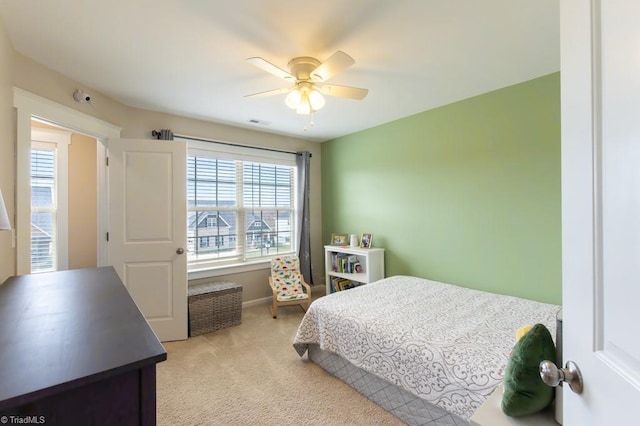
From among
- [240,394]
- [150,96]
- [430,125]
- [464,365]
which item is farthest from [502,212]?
[150,96]

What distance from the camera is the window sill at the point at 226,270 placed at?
11.8 feet

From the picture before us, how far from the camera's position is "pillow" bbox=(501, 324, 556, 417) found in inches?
36.1

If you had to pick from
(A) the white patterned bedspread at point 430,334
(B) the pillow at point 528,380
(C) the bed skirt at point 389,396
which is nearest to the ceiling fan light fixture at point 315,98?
(A) the white patterned bedspread at point 430,334

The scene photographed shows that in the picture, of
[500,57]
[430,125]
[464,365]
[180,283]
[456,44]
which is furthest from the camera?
[430,125]

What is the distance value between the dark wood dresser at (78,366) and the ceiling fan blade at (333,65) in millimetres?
1712

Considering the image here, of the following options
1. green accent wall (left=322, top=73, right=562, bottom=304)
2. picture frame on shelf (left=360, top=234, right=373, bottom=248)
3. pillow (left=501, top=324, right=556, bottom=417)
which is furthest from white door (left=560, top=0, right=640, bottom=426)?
picture frame on shelf (left=360, top=234, right=373, bottom=248)

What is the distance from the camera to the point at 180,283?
9.98ft

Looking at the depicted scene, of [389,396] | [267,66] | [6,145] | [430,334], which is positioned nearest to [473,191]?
[430,334]

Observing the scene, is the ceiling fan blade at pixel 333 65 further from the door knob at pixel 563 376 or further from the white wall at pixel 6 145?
the white wall at pixel 6 145

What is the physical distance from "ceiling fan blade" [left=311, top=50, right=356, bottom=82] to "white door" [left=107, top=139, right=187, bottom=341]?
1.84 metres

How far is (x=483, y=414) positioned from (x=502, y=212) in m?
2.31

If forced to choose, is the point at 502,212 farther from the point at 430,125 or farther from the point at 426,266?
the point at 430,125

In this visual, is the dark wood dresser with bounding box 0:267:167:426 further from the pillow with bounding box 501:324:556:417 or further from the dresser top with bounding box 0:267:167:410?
the pillow with bounding box 501:324:556:417

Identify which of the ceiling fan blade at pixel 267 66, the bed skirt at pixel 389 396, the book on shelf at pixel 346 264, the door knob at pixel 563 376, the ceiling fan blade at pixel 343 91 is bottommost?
the bed skirt at pixel 389 396
